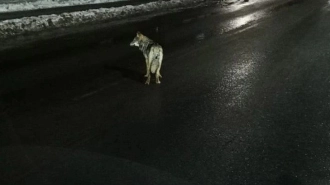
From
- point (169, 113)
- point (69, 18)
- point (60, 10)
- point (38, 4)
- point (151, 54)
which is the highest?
point (38, 4)

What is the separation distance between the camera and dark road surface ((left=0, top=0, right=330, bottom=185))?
16.0 ft

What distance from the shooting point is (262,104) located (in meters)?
7.12

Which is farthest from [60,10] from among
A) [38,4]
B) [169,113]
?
[169,113]

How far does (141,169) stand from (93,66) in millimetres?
4499

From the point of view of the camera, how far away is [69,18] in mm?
13523

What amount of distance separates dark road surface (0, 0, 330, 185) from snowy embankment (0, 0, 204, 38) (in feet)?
5.42

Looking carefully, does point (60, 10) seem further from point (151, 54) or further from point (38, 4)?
point (151, 54)

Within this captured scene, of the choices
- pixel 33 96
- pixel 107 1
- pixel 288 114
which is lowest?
pixel 288 114

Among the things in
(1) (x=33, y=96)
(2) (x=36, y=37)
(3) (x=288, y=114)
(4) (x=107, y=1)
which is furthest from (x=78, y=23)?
(3) (x=288, y=114)

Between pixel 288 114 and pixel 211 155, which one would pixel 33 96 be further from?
pixel 288 114

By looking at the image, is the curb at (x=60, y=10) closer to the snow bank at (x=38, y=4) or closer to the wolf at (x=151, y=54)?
the snow bank at (x=38, y=4)

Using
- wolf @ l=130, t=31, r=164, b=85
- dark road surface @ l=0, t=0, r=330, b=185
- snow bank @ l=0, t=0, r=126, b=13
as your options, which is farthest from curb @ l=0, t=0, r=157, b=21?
wolf @ l=130, t=31, r=164, b=85

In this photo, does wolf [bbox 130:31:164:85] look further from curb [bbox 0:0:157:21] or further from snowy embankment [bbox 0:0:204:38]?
curb [bbox 0:0:157:21]

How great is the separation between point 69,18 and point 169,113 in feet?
28.0
